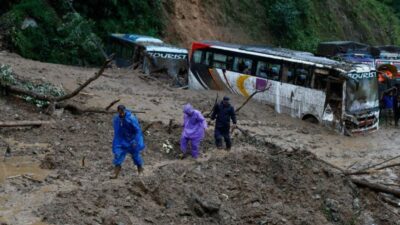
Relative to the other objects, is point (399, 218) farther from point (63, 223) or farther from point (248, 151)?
point (63, 223)

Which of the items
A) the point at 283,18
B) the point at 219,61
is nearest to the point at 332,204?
the point at 219,61

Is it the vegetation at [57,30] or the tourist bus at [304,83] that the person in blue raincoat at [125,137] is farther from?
the vegetation at [57,30]

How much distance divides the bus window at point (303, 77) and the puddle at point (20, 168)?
28.4 feet

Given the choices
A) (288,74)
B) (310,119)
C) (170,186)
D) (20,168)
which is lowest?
(310,119)

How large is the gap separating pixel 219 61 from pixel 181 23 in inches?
Result: 373

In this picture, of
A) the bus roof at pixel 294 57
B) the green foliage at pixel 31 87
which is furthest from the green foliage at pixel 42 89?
the bus roof at pixel 294 57

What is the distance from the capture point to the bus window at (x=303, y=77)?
1709cm

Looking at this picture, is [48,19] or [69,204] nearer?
[69,204]

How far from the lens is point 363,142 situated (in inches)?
643

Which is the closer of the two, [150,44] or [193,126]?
[193,126]

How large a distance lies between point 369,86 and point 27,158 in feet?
32.4

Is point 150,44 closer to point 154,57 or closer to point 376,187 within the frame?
point 154,57

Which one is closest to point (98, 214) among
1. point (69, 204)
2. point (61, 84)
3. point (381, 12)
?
point (69, 204)

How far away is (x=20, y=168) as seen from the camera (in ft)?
35.4
